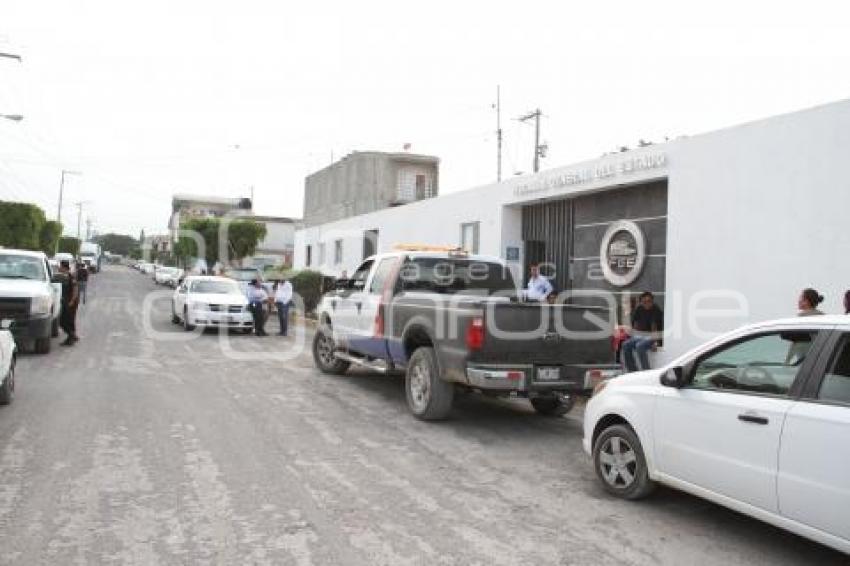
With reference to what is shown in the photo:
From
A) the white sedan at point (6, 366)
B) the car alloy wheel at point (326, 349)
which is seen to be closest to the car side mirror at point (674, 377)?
the white sedan at point (6, 366)

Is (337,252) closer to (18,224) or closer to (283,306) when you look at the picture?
(283,306)

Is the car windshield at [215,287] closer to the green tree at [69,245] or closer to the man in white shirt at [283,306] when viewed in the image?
the man in white shirt at [283,306]

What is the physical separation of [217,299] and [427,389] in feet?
39.2

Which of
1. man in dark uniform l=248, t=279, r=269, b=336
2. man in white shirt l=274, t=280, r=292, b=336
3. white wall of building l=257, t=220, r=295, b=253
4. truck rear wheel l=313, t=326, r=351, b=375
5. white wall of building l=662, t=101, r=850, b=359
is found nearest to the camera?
white wall of building l=662, t=101, r=850, b=359

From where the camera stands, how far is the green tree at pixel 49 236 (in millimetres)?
55719

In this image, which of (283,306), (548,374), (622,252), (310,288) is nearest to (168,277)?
(310,288)

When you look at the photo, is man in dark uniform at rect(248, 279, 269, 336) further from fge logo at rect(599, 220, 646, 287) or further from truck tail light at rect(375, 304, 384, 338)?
truck tail light at rect(375, 304, 384, 338)

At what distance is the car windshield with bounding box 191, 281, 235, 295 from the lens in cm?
1994

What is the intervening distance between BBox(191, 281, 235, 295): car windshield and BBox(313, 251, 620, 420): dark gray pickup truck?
35.6 ft

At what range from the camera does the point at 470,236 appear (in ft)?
64.7

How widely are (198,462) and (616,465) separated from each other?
3526 mm

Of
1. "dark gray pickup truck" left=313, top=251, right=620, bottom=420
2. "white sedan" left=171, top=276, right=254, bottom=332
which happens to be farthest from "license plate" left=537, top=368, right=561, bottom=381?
"white sedan" left=171, top=276, right=254, bottom=332

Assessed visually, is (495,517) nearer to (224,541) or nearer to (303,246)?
(224,541)

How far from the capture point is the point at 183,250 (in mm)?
65375
